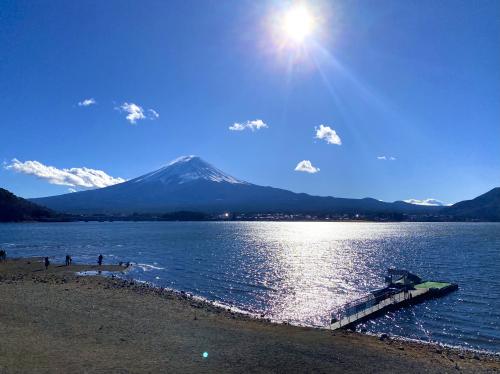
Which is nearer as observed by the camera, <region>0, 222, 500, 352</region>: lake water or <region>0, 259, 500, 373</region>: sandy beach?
<region>0, 259, 500, 373</region>: sandy beach

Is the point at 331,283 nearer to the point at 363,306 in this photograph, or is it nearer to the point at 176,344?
the point at 363,306

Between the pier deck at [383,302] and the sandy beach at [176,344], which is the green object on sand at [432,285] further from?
the sandy beach at [176,344]

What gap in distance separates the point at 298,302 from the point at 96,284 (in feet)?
50.1

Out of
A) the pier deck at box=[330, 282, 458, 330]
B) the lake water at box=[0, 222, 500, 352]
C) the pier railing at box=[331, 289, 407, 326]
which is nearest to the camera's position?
the pier deck at box=[330, 282, 458, 330]

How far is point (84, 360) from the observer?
1352cm

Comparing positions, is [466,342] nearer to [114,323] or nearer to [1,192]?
[114,323]

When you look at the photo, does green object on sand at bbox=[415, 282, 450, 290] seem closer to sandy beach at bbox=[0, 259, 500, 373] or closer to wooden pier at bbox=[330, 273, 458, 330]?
wooden pier at bbox=[330, 273, 458, 330]

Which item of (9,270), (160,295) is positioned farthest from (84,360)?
(9,270)

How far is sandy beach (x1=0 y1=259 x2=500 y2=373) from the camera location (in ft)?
44.8

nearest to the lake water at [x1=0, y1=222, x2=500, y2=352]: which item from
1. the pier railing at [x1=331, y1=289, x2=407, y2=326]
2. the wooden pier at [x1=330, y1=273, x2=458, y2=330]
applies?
the wooden pier at [x1=330, y1=273, x2=458, y2=330]

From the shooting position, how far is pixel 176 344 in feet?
52.7

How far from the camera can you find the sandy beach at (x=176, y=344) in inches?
537

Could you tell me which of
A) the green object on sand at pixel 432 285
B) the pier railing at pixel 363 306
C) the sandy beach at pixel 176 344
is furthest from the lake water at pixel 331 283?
the sandy beach at pixel 176 344

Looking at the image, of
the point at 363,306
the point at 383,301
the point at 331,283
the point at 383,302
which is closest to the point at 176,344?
the point at 363,306
